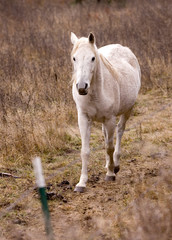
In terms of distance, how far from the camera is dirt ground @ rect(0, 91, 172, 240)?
336 centimetres

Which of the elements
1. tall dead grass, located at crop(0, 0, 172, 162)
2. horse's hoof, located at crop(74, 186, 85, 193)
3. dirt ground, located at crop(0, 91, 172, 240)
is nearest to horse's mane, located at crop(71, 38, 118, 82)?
dirt ground, located at crop(0, 91, 172, 240)

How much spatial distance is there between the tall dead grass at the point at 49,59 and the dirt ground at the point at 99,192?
20.7 inches

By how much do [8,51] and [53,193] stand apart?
234 inches

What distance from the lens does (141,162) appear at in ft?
17.8

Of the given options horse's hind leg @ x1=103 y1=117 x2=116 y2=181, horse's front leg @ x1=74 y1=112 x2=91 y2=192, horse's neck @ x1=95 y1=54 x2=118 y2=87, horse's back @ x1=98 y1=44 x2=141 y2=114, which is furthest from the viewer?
horse's back @ x1=98 y1=44 x2=141 y2=114

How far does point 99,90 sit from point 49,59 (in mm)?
5130

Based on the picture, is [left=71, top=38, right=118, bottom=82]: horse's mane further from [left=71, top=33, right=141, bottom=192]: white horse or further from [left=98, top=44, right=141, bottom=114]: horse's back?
[left=98, top=44, right=141, bottom=114]: horse's back

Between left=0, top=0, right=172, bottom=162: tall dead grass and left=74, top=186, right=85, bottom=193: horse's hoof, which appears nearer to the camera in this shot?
left=74, top=186, right=85, bottom=193: horse's hoof

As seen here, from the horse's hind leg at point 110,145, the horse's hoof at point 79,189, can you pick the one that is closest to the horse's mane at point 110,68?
the horse's hind leg at point 110,145

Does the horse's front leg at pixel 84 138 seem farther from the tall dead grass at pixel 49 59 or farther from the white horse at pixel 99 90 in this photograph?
the tall dead grass at pixel 49 59

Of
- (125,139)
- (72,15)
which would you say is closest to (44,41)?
(72,15)

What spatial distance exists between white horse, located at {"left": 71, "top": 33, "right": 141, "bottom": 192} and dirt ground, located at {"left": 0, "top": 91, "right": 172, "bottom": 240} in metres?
0.23

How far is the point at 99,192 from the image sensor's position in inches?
178

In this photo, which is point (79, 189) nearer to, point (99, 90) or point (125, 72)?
point (99, 90)
